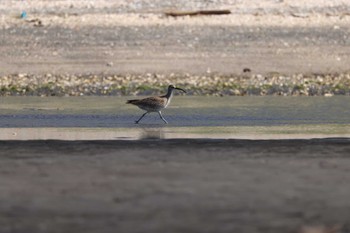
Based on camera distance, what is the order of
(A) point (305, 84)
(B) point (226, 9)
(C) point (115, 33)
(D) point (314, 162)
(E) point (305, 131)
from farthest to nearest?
(B) point (226, 9) < (C) point (115, 33) < (A) point (305, 84) < (E) point (305, 131) < (D) point (314, 162)

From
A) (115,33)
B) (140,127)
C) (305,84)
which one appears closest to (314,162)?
(140,127)

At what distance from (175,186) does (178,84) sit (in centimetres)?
1265

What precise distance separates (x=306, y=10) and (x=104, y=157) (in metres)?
19.1

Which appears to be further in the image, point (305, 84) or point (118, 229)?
point (305, 84)

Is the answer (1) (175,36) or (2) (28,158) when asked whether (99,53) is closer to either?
(1) (175,36)

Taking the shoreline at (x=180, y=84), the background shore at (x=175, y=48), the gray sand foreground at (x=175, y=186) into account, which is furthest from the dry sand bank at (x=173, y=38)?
the gray sand foreground at (x=175, y=186)

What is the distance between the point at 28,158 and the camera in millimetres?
12914

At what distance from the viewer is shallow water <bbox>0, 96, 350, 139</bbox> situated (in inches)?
635

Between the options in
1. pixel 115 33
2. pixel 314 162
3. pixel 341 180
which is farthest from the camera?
pixel 115 33

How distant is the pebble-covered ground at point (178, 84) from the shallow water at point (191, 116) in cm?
85

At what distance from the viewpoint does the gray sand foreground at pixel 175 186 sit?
9.45 meters

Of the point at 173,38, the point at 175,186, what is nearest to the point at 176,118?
the point at 175,186

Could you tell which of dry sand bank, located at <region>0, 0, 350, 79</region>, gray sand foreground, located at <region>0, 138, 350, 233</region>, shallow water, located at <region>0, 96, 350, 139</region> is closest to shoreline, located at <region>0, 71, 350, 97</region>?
dry sand bank, located at <region>0, 0, 350, 79</region>

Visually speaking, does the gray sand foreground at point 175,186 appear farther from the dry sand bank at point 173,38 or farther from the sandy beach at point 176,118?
the dry sand bank at point 173,38
